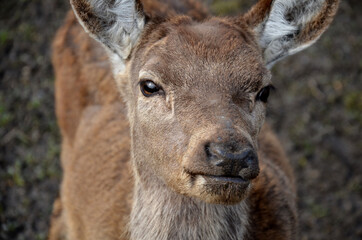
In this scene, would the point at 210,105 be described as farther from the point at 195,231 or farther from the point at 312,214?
the point at 312,214

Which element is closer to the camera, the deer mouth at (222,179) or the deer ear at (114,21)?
the deer mouth at (222,179)

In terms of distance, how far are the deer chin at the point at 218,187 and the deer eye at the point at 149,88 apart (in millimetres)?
728

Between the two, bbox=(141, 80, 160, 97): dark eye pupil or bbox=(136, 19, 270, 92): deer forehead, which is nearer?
bbox=(136, 19, 270, 92): deer forehead

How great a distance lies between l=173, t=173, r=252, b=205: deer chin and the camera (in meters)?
3.20

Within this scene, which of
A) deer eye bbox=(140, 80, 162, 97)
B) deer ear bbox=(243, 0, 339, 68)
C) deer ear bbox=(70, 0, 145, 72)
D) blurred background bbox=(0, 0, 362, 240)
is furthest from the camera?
blurred background bbox=(0, 0, 362, 240)

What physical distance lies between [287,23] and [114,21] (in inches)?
59.8

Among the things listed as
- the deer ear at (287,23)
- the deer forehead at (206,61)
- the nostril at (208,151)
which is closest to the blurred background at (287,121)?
the deer ear at (287,23)

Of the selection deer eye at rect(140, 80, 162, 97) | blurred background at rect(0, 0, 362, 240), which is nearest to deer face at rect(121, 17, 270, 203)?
deer eye at rect(140, 80, 162, 97)

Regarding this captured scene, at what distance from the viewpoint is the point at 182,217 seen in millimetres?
3885

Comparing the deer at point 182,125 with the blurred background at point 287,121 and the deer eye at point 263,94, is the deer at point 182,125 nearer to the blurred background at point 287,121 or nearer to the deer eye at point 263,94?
the deer eye at point 263,94

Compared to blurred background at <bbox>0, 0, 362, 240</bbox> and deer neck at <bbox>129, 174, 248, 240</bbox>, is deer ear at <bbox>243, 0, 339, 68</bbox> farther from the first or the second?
blurred background at <bbox>0, 0, 362, 240</bbox>

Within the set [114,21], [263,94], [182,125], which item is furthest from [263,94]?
[114,21]

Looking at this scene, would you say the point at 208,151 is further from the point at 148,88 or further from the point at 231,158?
the point at 148,88

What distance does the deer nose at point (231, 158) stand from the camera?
10.1 ft
